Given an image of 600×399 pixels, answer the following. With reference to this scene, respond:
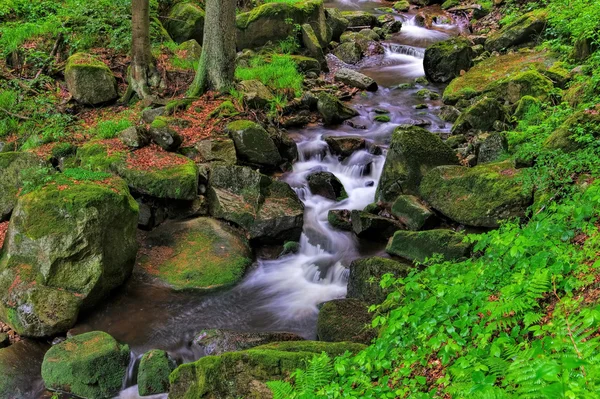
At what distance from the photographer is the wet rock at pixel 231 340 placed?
567 cm

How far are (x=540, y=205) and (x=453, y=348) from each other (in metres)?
4.13

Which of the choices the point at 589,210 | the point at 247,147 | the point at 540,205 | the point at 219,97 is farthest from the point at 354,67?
the point at 589,210

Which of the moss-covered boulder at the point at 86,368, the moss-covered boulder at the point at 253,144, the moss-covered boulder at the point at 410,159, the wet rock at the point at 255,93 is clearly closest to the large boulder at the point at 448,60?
the wet rock at the point at 255,93

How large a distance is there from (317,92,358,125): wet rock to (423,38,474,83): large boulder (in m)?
4.44

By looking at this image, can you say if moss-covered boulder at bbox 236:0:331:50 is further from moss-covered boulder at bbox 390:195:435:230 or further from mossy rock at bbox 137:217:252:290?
moss-covered boulder at bbox 390:195:435:230

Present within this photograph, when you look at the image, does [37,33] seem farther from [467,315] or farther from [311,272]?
[467,315]

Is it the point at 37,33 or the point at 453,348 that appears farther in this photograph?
the point at 37,33

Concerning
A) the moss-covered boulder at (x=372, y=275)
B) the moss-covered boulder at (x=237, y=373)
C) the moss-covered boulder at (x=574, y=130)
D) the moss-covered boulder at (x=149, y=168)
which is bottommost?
the moss-covered boulder at (x=372, y=275)

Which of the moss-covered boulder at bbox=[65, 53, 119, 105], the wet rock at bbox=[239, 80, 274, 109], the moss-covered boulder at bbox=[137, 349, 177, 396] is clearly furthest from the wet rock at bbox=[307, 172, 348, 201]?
the moss-covered boulder at bbox=[65, 53, 119, 105]

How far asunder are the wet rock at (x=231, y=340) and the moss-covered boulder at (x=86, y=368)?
3.37 ft

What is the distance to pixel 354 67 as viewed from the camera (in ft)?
56.9

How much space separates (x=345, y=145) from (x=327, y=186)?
5.35 ft

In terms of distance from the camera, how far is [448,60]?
1479 centimetres

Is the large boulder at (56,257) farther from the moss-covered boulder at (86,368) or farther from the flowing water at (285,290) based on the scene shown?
the moss-covered boulder at (86,368)
